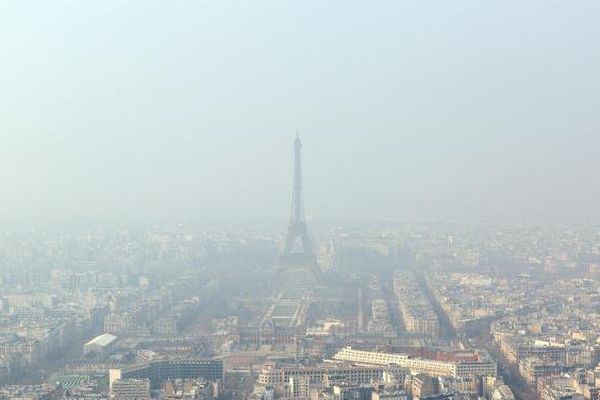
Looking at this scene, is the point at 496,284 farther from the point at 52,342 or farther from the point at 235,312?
the point at 52,342

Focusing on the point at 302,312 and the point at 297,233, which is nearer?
the point at 302,312

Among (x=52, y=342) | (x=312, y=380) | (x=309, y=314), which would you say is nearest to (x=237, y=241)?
(x=309, y=314)

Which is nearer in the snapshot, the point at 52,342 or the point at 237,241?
the point at 52,342

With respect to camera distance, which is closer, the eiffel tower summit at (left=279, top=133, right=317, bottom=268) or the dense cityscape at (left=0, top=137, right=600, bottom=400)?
the dense cityscape at (left=0, top=137, right=600, bottom=400)

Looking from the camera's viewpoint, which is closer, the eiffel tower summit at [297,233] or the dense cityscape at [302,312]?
the dense cityscape at [302,312]

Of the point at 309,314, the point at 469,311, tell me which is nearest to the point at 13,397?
the point at 309,314

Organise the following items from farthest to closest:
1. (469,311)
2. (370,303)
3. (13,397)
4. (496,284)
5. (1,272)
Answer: (1,272), (496,284), (370,303), (469,311), (13,397)

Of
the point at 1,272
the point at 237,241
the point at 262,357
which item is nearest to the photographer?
the point at 262,357
